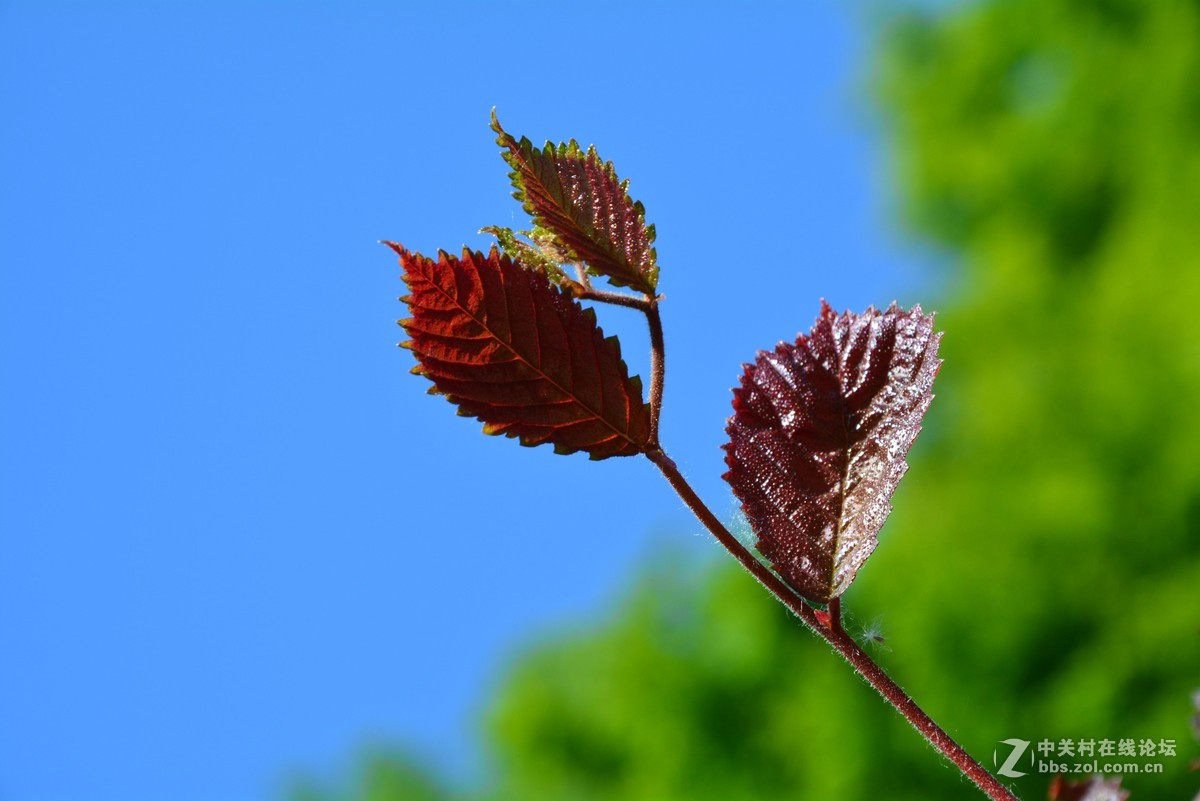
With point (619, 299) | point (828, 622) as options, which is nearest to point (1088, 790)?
point (828, 622)

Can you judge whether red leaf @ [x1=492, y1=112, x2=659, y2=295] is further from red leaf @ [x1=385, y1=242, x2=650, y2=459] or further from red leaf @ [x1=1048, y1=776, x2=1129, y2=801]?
red leaf @ [x1=1048, y1=776, x2=1129, y2=801]

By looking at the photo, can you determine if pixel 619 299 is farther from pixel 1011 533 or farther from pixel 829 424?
pixel 1011 533

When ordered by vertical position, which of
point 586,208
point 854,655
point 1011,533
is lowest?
point 854,655

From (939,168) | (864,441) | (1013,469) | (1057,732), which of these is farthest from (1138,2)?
(864,441)

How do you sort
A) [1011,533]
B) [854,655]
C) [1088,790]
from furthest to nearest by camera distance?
[1011,533] → [1088,790] → [854,655]

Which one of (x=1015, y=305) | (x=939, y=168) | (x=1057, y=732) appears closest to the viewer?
(x=1057, y=732)

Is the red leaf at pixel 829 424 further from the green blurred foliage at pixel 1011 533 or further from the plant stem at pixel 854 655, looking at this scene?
the green blurred foliage at pixel 1011 533

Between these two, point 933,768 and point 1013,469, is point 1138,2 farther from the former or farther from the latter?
point 933,768
